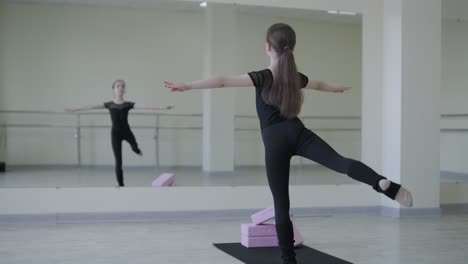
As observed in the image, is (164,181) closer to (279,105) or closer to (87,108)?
(87,108)

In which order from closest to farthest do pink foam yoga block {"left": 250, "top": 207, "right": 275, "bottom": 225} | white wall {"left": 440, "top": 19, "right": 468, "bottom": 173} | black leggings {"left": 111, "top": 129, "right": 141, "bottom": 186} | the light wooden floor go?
the light wooden floor, pink foam yoga block {"left": 250, "top": 207, "right": 275, "bottom": 225}, black leggings {"left": 111, "top": 129, "right": 141, "bottom": 186}, white wall {"left": 440, "top": 19, "right": 468, "bottom": 173}

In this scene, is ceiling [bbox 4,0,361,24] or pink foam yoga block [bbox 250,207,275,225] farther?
ceiling [bbox 4,0,361,24]

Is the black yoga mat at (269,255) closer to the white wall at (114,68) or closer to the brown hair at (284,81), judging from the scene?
the brown hair at (284,81)

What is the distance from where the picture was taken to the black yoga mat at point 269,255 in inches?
137

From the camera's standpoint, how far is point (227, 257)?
3615mm

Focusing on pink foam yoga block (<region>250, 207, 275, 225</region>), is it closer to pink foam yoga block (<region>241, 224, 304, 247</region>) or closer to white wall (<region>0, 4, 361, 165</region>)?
pink foam yoga block (<region>241, 224, 304, 247</region>)

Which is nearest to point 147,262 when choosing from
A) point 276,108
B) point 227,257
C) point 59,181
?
point 227,257

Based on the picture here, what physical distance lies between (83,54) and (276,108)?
4.88 meters

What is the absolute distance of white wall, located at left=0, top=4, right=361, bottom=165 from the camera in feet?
21.9

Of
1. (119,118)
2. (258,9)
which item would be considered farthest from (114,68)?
(258,9)

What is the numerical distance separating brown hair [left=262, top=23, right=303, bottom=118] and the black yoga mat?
119cm

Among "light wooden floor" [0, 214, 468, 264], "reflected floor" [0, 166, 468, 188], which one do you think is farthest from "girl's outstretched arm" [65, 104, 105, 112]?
"light wooden floor" [0, 214, 468, 264]

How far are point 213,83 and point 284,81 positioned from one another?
13.5 inches

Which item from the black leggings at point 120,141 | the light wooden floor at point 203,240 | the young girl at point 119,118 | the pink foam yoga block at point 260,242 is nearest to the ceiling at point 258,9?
the young girl at point 119,118
